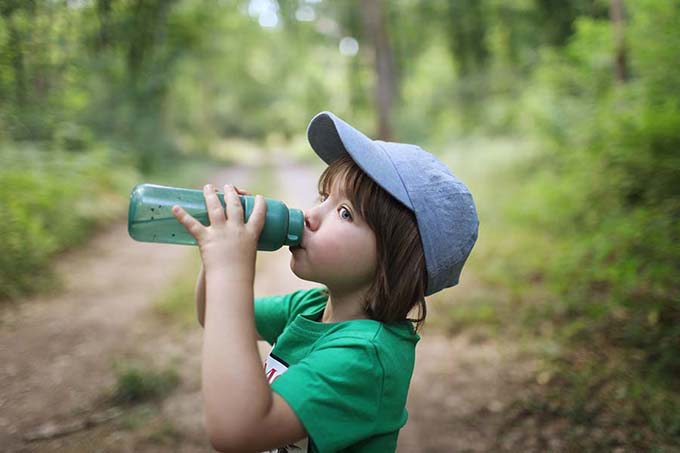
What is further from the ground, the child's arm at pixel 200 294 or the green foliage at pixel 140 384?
the child's arm at pixel 200 294

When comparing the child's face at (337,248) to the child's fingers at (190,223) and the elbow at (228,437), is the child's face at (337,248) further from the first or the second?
the elbow at (228,437)

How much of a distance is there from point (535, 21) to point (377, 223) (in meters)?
8.92

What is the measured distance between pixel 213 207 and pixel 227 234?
0.09 metres

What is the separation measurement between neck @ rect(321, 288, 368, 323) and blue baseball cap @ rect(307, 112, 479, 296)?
20cm

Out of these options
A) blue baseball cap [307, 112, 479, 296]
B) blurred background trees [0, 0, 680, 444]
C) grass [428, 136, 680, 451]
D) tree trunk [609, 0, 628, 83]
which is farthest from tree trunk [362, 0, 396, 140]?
blue baseball cap [307, 112, 479, 296]

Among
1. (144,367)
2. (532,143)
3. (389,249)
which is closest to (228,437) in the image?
(389,249)

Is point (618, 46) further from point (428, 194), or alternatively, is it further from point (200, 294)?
point (200, 294)

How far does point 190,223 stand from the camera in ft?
4.08

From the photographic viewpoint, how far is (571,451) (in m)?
2.41

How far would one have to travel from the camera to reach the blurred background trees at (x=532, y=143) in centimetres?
240

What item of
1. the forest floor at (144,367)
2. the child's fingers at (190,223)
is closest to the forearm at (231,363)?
the child's fingers at (190,223)

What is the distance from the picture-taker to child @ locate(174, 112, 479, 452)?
112cm

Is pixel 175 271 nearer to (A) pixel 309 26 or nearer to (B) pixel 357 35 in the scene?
(B) pixel 357 35

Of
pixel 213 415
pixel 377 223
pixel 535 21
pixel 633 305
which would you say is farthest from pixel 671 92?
pixel 535 21
